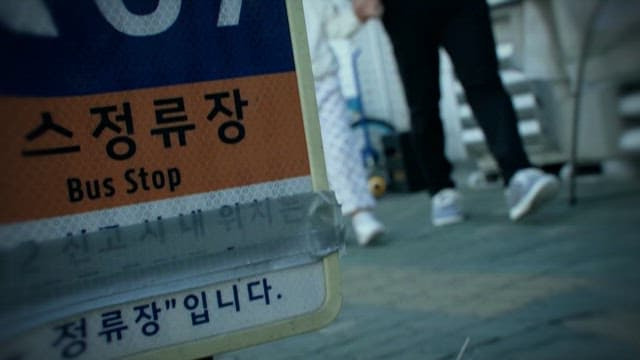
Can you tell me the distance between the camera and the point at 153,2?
1.10 m

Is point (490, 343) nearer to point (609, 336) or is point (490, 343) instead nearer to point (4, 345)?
point (609, 336)

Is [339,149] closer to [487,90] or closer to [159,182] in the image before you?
[487,90]

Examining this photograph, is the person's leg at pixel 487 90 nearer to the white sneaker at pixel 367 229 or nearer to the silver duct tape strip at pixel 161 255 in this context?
the white sneaker at pixel 367 229

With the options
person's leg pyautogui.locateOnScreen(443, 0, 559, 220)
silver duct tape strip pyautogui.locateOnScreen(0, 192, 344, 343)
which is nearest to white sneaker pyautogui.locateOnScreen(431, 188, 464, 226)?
person's leg pyautogui.locateOnScreen(443, 0, 559, 220)

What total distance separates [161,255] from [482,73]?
2.34 metres

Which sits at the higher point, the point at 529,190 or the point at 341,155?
the point at 341,155

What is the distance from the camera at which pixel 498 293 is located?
1.99 m

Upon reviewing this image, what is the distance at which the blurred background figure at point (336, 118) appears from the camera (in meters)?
3.27

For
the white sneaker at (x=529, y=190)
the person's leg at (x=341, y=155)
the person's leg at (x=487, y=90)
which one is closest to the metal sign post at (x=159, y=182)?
the white sneaker at (x=529, y=190)

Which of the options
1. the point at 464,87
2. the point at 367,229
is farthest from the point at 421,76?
the point at 367,229

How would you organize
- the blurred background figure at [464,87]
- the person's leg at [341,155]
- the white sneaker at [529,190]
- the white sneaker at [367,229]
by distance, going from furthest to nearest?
the person's leg at [341,155], the white sneaker at [367,229], the blurred background figure at [464,87], the white sneaker at [529,190]

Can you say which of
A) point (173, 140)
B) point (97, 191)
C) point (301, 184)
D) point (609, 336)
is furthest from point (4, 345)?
point (609, 336)

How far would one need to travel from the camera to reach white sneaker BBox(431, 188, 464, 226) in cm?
333

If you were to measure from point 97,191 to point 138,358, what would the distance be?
24cm
